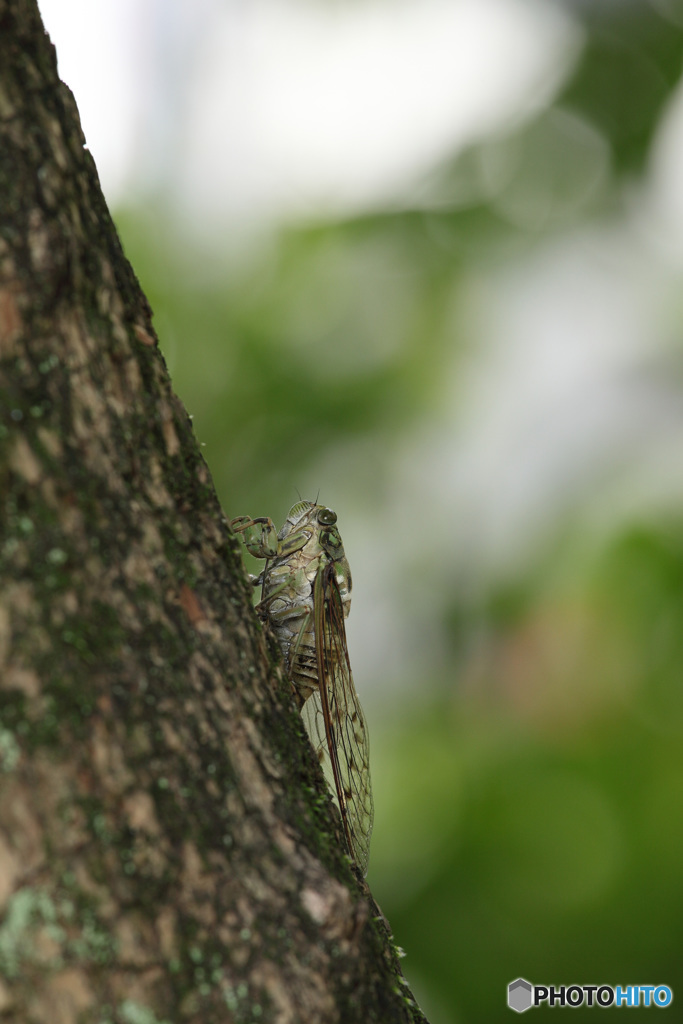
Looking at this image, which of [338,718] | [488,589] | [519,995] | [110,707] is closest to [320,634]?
[338,718]

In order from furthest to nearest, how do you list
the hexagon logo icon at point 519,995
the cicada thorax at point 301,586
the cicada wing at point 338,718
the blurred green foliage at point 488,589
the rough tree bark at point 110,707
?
the blurred green foliage at point 488,589
the hexagon logo icon at point 519,995
the cicada thorax at point 301,586
the cicada wing at point 338,718
the rough tree bark at point 110,707

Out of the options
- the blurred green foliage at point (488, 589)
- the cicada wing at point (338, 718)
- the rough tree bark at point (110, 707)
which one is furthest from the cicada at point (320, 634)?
the blurred green foliage at point (488, 589)

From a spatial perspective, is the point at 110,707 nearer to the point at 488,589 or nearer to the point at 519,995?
the point at 519,995

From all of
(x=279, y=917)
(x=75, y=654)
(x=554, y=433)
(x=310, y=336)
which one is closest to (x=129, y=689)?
(x=75, y=654)

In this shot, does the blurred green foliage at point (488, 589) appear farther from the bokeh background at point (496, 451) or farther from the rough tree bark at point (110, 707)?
the rough tree bark at point (110, 707)

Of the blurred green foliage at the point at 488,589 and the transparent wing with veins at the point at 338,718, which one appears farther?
the blurred green foliage at the point at 488,589

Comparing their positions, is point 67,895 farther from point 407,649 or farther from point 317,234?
point 317,234
